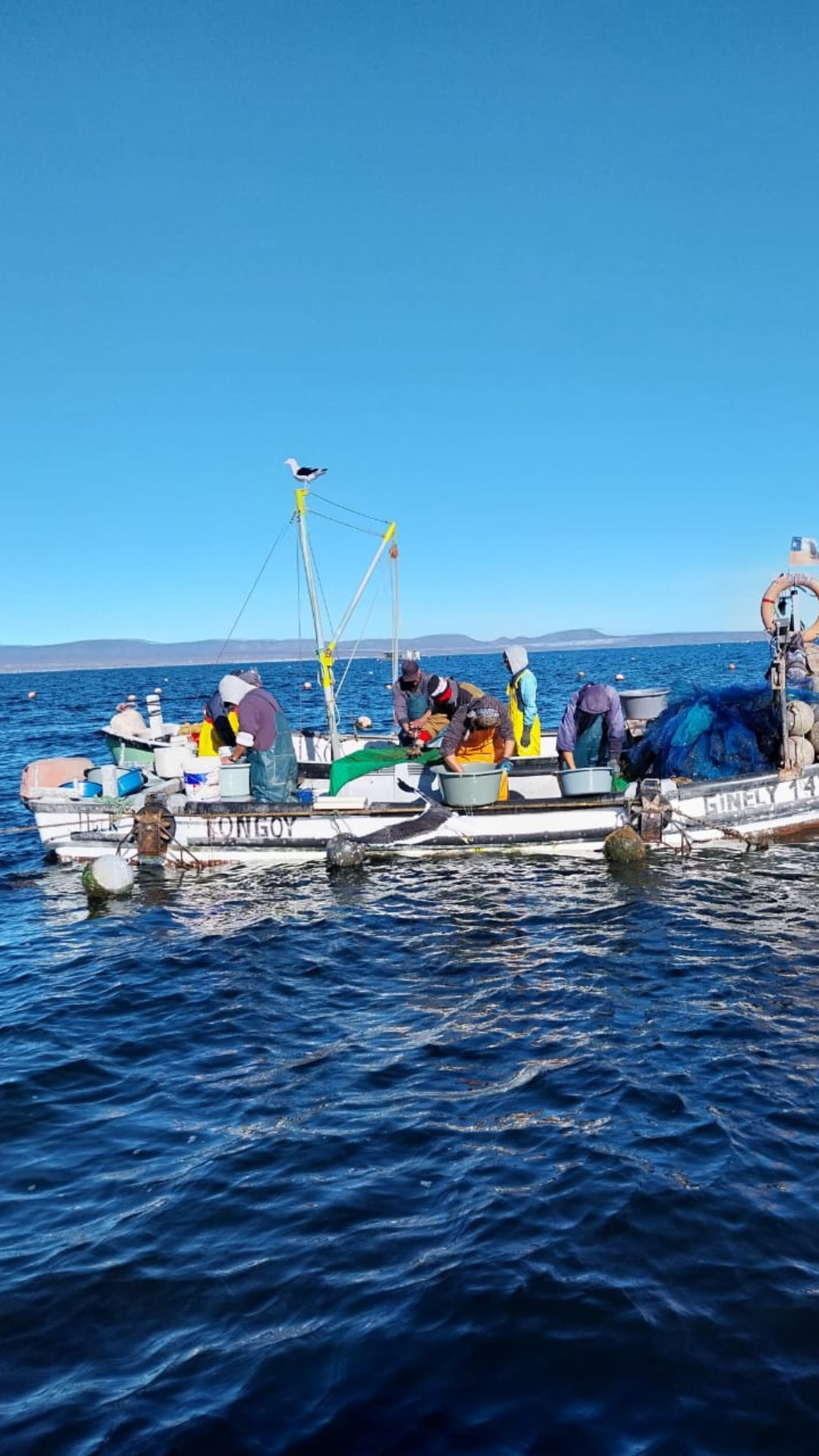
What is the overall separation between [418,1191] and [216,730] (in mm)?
12168

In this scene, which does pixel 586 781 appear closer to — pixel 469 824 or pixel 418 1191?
pixel 469 824

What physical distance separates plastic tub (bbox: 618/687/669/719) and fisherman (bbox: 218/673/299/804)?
5.84 metres

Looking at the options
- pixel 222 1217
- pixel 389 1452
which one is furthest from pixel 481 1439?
pixel 222 1217

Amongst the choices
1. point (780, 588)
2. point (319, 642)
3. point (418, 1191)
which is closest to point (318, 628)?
point (319, 642)

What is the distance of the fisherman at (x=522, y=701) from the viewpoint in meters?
15.4

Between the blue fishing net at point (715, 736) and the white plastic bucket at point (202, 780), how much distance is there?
673 cm

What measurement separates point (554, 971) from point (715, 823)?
560 centimetres

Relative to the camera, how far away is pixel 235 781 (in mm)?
14391

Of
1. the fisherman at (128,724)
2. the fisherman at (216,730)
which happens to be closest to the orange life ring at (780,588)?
the fisherman at (216,730)

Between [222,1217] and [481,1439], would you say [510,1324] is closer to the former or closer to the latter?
[481,1439]

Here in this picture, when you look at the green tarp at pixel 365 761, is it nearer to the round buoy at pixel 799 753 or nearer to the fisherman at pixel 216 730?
the fisherman at pixel 216 730

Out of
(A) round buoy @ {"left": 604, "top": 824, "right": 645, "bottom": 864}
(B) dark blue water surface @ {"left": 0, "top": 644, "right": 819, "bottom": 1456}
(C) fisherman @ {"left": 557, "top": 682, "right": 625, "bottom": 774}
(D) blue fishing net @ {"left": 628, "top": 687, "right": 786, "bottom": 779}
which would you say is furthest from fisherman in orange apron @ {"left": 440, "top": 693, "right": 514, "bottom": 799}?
(B) dark blue water surface @ {"left": 0, "top": 644, "right": 819, "bottom": 1456}

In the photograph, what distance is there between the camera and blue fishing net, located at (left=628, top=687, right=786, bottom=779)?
14688mm

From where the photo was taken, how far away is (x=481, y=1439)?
3.93 meters
